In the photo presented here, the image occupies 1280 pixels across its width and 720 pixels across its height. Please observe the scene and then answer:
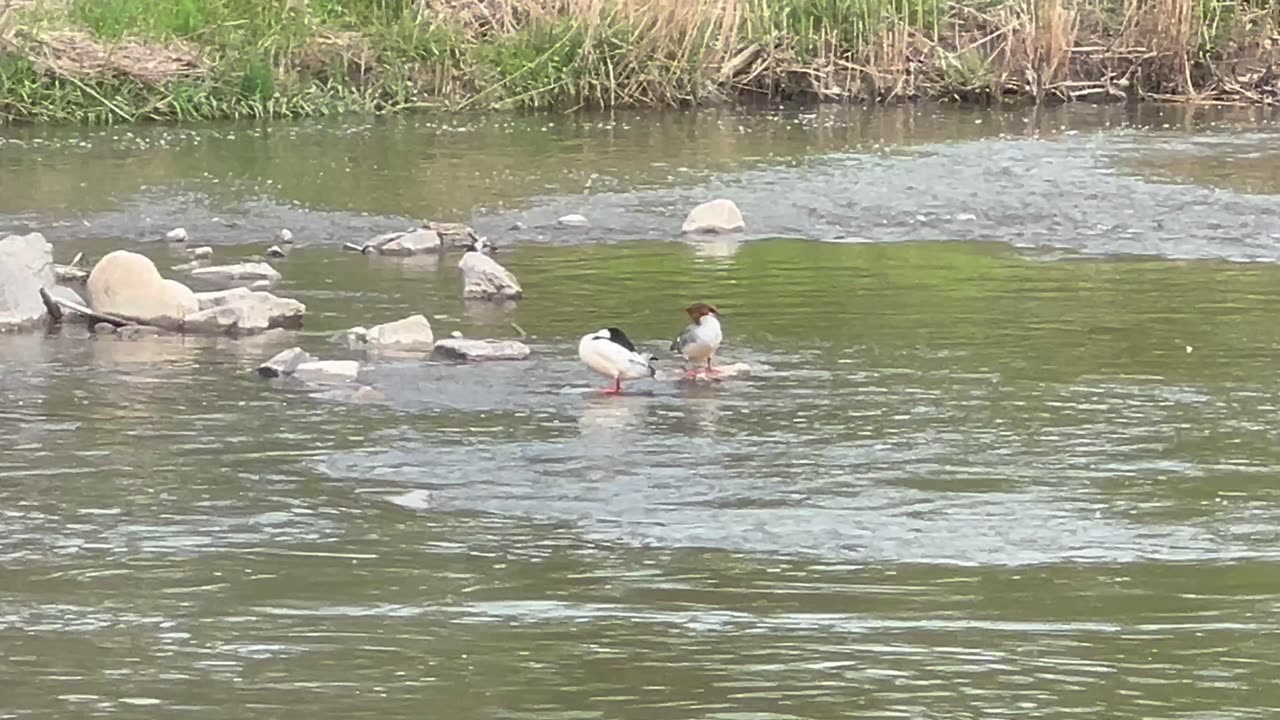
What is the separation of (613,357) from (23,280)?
146 inches

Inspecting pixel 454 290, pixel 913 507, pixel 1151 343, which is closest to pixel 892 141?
pixel 454 290

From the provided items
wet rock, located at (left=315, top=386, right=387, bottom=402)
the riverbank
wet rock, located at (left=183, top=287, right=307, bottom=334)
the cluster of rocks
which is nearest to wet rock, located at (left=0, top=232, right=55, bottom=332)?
the cluster of rocks

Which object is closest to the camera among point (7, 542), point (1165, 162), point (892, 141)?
point (7, 542)

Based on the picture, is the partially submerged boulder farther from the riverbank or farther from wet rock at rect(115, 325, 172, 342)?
the riverbank

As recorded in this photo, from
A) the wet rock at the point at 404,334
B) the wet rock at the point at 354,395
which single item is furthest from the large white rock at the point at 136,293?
the wet rock at the point at 354,395

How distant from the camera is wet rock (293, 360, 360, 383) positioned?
1020cm

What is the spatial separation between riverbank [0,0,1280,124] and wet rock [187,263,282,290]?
9.14m

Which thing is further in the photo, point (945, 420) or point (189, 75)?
point (189, 75)

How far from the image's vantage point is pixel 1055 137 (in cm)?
2073

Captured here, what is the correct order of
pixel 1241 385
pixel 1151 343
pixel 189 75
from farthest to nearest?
pixel 189 75 < pixel 1151 343 < pixel 1241 385

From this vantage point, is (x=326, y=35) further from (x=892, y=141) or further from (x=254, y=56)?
(x=892, y=141)

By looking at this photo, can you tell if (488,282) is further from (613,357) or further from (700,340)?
(613,357)

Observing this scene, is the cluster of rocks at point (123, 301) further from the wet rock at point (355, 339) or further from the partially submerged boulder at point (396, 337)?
the partially submerged boulder at point (396, 337)

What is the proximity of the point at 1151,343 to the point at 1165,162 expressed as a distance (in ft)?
26.1
